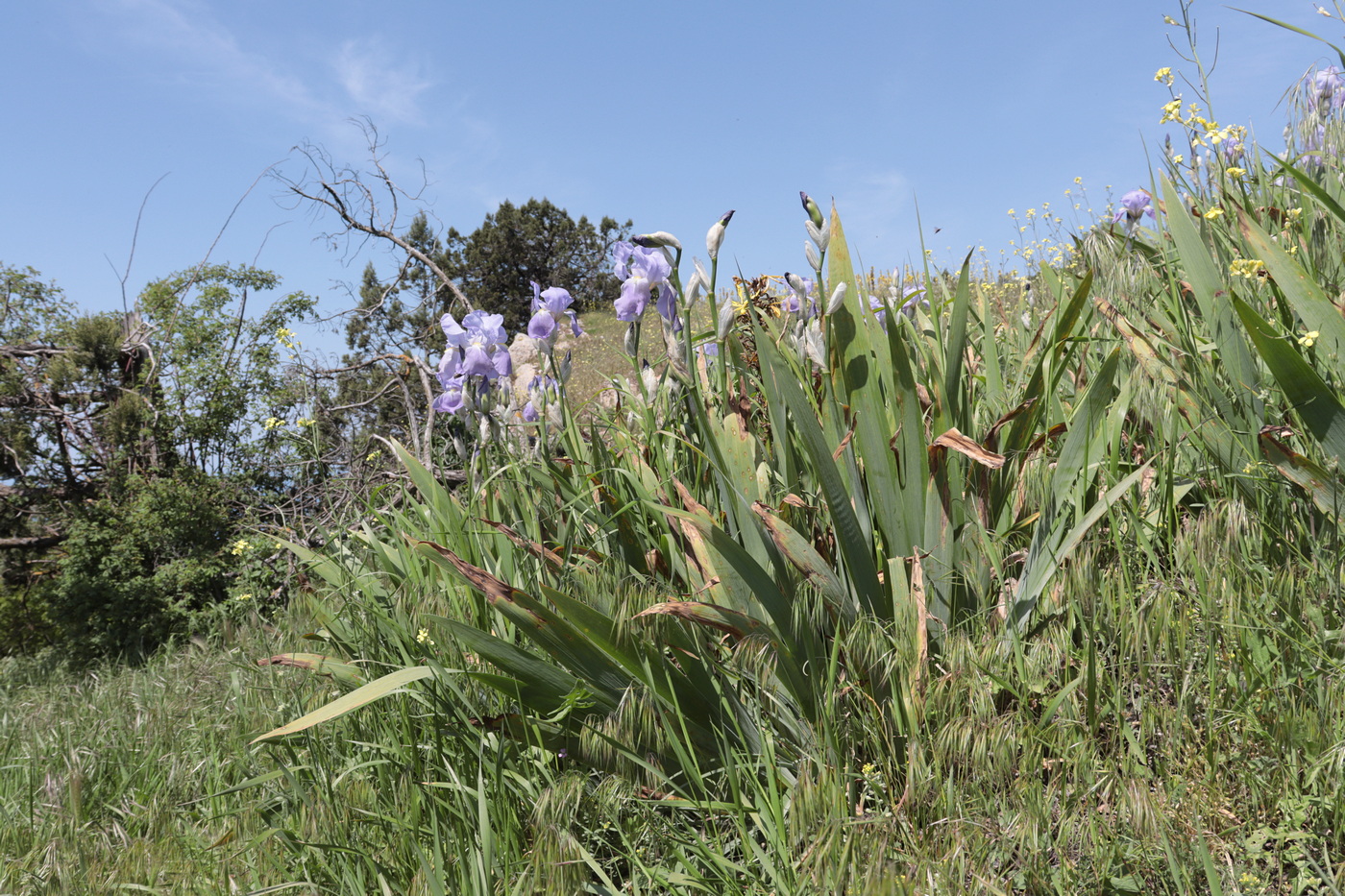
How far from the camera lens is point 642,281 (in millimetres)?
2205

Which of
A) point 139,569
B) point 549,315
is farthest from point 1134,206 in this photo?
point 139,569

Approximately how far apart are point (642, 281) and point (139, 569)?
550 cm

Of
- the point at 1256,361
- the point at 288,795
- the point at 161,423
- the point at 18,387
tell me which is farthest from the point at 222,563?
the point at 1256,361

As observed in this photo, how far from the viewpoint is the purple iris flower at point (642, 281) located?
6.98 ft

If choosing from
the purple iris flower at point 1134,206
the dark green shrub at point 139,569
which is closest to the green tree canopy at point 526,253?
the dark green shrub at point 139,569

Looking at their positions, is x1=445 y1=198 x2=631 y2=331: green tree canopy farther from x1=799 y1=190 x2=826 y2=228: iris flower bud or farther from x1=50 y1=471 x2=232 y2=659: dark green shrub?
x1=799 y1=190 x2=826 y2=228: iris flower bud

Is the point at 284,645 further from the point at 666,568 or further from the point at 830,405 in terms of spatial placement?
the point at 830,405

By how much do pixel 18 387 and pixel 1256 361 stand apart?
28.1ft

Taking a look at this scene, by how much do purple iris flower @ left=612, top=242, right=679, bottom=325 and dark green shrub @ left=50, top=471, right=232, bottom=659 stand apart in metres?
4.95

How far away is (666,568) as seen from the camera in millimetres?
2215

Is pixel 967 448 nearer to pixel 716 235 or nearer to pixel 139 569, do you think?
pixel 716 235

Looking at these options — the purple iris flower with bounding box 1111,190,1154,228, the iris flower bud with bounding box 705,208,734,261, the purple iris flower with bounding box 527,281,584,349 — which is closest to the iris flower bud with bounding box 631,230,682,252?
the iris flower bud with bounding box 705,208,734,261

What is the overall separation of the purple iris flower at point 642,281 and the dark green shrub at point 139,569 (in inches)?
195

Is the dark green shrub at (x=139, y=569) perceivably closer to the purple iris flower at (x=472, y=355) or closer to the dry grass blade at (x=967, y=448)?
the purple iris flower at (x=472, y=355)
